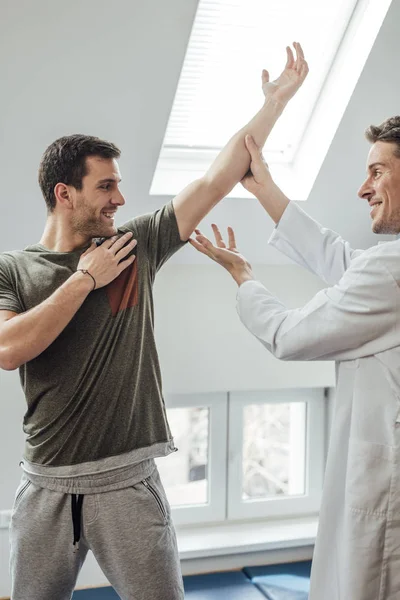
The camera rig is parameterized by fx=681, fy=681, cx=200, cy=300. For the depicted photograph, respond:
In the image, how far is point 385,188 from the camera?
5.71ft

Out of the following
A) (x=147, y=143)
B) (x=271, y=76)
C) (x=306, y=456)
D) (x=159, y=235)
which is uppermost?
(x=271, y=76)

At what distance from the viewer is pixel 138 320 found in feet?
5.94

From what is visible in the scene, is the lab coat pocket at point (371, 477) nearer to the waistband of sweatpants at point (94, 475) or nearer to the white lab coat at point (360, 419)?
the white lab coat at point (360, 419)

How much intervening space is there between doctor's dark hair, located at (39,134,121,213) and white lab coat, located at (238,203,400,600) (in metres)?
0.64

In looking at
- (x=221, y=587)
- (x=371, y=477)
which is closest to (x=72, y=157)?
(x=371, y=477)

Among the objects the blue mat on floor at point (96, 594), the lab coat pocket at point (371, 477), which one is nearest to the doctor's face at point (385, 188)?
the lab coat pocket at point (371, 477)

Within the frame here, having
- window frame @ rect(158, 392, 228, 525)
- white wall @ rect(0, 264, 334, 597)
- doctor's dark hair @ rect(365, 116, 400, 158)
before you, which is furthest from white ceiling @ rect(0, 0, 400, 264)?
window frame @ rect(158, 392, 228, 525)

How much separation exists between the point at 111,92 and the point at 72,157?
0.59 m

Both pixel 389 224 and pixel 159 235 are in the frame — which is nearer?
pixel 389 224

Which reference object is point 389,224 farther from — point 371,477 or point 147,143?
point 147,143

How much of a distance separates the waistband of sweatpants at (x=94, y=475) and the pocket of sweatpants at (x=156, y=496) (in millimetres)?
24

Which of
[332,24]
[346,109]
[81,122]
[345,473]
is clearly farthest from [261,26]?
[345,473]

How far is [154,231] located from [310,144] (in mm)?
1202

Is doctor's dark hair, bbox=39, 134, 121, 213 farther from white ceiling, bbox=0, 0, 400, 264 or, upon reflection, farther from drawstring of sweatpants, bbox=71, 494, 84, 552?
drawstring of sweatpants, bbox=71, 494, 84, 552
